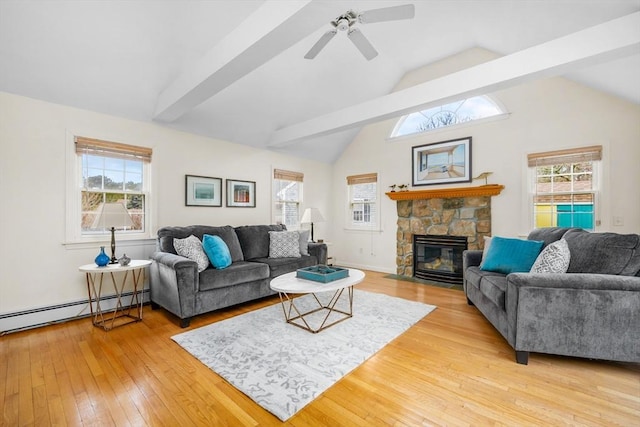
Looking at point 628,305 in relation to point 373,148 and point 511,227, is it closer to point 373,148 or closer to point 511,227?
point 511,227

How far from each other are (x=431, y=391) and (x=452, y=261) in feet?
11.0

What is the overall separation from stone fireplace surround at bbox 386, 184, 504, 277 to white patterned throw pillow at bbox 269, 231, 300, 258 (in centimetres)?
212

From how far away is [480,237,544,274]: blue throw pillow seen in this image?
279 centimetres

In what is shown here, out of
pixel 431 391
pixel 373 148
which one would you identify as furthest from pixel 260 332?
pixel 373 148

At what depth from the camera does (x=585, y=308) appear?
1963 millimetres

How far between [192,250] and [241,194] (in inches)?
68.0

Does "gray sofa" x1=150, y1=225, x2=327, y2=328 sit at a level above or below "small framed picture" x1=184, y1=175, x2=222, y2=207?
below

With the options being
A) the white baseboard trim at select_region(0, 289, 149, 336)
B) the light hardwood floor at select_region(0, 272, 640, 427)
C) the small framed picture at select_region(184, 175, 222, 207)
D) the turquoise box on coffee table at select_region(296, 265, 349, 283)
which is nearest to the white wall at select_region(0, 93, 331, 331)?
the white baseboard trim at select_region(0, 289, 149, 336)

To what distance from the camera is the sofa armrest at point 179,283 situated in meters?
2.79

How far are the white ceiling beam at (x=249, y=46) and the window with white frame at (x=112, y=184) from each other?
808mm

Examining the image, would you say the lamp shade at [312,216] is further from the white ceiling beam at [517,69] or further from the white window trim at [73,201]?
the white window trim at [73,201]

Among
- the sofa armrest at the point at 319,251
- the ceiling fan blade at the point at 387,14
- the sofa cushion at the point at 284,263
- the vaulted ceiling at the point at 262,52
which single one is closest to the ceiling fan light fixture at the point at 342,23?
the ceiling fan blade at the point at 387,14

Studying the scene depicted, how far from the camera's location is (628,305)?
1.90 meters

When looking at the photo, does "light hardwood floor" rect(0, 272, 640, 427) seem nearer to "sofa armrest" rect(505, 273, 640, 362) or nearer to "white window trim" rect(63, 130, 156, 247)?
"sofa armrest" rect(505, 273, 640, 362)
